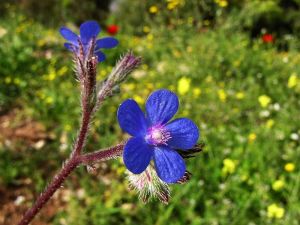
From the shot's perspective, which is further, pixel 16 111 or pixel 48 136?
pixel 16 111

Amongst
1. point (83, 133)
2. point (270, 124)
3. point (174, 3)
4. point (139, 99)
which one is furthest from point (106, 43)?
point (174, 3)

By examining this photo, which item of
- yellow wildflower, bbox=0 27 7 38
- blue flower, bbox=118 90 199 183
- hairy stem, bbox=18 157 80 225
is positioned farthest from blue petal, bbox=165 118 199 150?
yellow wildflower, bbox=0 27 7 38

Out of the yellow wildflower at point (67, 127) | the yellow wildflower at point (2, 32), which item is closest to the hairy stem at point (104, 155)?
the yellow wildflower at point (67, 127)

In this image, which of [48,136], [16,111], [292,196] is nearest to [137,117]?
[292,196]

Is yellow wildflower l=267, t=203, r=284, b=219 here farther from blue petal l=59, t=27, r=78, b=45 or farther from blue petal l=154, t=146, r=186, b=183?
blue petal l=154, t=146, r=186, b=183

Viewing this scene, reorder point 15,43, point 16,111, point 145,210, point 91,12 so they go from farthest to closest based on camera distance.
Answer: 1. point 91,12
2. point 15,43
3. point 16,111
4. point 145,210

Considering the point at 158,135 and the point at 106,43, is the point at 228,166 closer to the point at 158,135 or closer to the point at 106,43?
the point at 106,43

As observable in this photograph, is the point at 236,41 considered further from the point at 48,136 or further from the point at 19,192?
the point at 19,192
